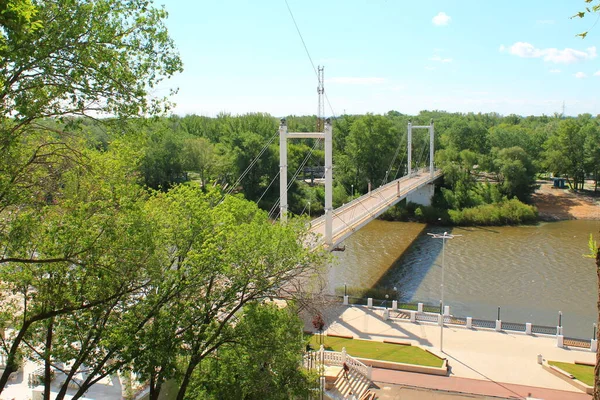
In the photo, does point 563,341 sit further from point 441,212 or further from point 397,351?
point 441,212

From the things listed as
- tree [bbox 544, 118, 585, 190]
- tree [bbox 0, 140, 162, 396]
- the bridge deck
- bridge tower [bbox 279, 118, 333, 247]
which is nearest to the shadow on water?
the bridge deck

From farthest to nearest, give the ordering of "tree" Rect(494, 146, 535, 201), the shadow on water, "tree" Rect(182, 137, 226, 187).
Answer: "tree" Rect(494, 146, 535, 201), "tree" Rect(182, 137, 226, 187), the shadow on water

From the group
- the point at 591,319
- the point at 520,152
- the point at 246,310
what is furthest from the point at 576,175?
the point at 246,310

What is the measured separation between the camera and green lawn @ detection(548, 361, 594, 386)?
14.1 metres

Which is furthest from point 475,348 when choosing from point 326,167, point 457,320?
point 326,167

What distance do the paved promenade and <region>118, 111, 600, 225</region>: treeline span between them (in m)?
22.3

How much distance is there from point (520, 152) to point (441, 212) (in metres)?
9.16

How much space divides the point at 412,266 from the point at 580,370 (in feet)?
43.7

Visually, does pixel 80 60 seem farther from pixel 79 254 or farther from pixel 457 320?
pixel 457 320

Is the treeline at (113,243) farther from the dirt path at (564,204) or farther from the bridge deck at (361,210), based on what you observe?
the dirt path at (564,204)

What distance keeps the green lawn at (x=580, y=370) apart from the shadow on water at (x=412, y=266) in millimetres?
7815

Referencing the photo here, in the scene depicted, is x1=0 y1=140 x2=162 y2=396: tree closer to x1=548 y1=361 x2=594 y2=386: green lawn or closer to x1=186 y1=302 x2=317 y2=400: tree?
x1=186 y1=302 x2=317 y2=400: tree

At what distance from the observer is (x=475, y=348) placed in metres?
16.6

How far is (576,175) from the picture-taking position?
48.3 meters
